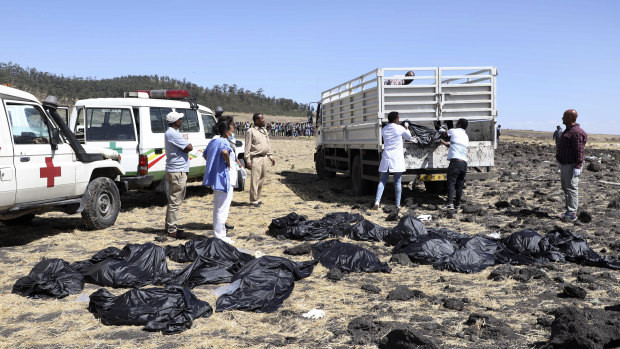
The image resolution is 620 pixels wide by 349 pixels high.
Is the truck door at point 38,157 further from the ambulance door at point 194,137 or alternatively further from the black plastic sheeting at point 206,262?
the ambulance door at point 194,137

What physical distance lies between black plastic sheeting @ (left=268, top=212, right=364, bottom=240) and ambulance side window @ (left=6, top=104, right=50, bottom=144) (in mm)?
3522

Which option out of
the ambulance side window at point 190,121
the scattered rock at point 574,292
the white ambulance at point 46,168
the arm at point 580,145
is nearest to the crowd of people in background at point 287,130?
the ambulance side window at point 190,121

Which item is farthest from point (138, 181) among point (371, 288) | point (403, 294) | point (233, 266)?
point (403, 294)

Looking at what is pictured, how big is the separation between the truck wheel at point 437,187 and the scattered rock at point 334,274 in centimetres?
658

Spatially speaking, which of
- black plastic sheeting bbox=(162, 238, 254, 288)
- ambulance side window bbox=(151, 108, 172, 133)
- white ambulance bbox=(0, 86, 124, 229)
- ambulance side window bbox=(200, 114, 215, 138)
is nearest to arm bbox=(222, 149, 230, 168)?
black plastic sheeting bbox=(162, 238, 254, 288)

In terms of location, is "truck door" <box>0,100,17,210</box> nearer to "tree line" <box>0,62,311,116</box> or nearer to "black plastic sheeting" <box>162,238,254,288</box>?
"black plastic sheeting" <box>162,238,254,288</box>

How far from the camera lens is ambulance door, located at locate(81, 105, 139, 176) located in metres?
9.05

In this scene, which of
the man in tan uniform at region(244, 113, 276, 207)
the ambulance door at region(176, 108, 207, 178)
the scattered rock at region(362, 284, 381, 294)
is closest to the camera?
the scattered rock at region(362, 284, 381, 294)

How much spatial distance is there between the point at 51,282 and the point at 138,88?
78385 millimetres

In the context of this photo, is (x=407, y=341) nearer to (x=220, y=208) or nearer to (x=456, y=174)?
(x=220, y=208)

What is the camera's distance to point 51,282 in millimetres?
4789

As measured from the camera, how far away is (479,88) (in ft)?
32.4

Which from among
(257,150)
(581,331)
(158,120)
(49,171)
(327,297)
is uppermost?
(158,120)

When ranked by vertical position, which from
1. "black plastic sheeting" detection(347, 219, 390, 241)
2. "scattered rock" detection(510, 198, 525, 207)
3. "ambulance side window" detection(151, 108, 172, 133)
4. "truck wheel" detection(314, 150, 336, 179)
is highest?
"ambulance side window" detection(151, 108, 172, 133)
